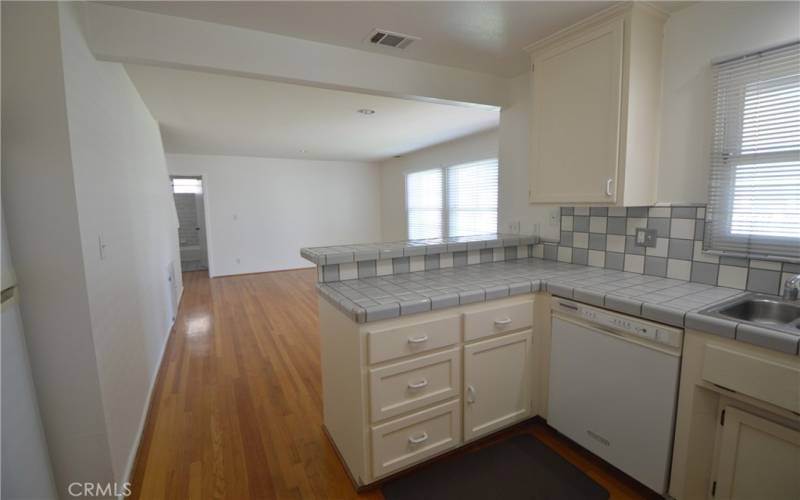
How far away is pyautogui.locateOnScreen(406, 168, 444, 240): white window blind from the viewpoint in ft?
20.5

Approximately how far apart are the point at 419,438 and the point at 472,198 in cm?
420

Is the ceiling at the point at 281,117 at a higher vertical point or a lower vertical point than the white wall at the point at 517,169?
higher

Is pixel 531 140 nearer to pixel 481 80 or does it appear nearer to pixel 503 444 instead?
pixel 481 80

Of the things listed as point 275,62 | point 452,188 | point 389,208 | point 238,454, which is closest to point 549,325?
point 238,454

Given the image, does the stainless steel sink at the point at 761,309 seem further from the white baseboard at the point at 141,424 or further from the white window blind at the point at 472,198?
the white window blind at the point at 472,198

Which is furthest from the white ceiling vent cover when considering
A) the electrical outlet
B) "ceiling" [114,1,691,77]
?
the electrical outlet

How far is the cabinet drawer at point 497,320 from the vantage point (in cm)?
175

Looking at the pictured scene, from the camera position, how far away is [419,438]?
1689 mm

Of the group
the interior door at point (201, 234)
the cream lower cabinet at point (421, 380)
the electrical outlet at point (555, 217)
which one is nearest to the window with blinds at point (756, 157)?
the electrical outlet at point (555, 217)

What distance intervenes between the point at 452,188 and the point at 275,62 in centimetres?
413

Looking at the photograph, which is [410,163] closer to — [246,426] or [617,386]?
[246,426]

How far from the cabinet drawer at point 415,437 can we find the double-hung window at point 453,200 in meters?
3.07

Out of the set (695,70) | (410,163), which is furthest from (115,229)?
(410,163)

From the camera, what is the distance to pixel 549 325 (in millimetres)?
1935
